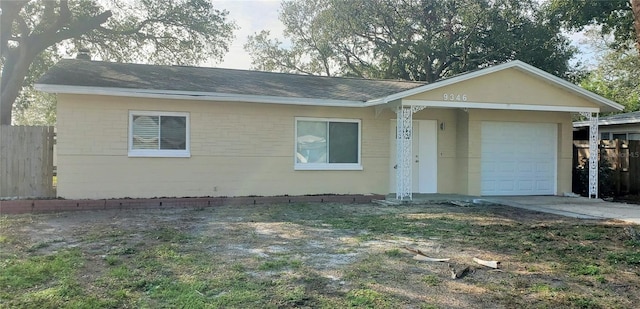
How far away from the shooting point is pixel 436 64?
91.1ft

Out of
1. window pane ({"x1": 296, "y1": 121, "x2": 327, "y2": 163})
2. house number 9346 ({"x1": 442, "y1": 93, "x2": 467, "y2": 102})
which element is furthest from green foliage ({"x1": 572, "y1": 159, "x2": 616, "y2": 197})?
window pane ({"x1": 296, "y1": 121, "x2": 327, "y2": 163})

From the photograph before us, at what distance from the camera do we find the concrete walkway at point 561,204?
978 cm

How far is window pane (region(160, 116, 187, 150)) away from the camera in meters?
11.3

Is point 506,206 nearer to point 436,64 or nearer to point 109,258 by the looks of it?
point 109,258

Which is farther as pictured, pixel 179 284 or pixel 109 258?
pixel 109 258

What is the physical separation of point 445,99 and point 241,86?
5.29 m

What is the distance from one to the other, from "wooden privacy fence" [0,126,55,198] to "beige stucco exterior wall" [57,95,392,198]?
0.64m

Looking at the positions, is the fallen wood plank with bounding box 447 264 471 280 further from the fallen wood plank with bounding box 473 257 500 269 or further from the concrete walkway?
the concrete walkway

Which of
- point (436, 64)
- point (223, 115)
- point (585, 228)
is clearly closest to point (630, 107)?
point (436, 64)

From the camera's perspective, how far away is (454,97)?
39.0 feet

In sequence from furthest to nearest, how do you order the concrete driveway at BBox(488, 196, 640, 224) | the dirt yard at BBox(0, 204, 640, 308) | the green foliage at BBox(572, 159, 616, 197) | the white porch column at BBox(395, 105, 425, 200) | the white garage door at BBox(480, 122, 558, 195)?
the green foliage at BBox(572, 159, 616, 197) → the white garage door at BBox(480, 122, 558, 195) → the white porch column at BBox(395, 105, 425, 200) → the concrete driveway at BBox(488, 196, 640, 224) → the dirt yard at BBox(0, 204, 640, 308)

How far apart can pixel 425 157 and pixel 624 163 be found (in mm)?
6217

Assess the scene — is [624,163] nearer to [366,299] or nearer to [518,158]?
[518,158]

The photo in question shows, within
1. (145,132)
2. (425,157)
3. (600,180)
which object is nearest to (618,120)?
(600,180)
